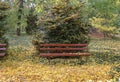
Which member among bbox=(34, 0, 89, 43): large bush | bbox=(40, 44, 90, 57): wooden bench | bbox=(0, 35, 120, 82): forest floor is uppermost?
bbox=(34, 0, 89, 43): large bush

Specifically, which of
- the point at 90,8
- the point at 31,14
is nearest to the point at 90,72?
the point at 90,8

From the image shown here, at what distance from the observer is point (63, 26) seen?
11836 millimetres

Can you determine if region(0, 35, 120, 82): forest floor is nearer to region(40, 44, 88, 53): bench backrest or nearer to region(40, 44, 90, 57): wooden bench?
region(40, 44, 90, 57): wooden bench

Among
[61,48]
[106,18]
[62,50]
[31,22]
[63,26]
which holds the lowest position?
[62,50]

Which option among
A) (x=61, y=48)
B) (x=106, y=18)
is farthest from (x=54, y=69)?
(x=106, y=18)

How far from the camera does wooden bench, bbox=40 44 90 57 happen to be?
11.2 metres

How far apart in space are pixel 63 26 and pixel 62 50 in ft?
3.83

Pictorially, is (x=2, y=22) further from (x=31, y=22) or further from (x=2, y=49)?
(x=31, y=22)

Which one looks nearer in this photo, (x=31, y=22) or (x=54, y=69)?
(x=54, y=69)

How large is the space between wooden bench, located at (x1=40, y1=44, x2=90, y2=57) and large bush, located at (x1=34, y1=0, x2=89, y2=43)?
1.04ft

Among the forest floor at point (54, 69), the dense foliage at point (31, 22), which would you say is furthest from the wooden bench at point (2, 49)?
the dense foliage at point (31, 22)

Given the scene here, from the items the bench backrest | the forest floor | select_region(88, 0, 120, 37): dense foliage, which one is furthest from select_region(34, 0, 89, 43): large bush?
select_region(88, 0, 120, 37): dense foliage

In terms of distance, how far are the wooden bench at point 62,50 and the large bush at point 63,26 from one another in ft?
1.04

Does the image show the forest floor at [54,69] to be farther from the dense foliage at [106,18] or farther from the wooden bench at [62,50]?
the dense foliage at [106,18]
